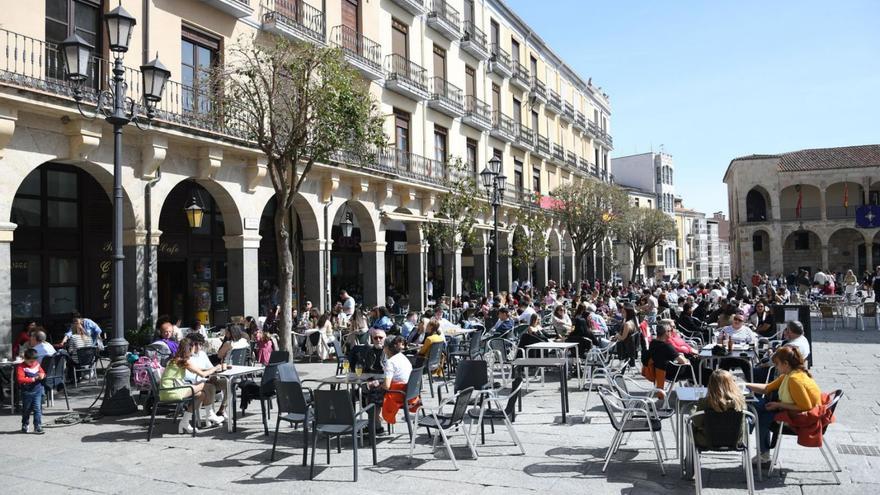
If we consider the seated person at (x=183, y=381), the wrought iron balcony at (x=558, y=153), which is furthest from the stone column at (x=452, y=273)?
the seated person at (x=183, y=381)

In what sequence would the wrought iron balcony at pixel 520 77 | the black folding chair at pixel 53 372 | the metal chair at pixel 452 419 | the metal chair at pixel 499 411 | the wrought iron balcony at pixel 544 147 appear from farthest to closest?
the wrought iron balcony at pixel 544 147 → the wrought iron balcony at pixel 520 77 → the black folding chair at pixel 53 372 → the metal chair at pixel 499 411 → the metal chair at pixel 452 419

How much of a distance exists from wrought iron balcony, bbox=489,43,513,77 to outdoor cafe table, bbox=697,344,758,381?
23.0 m

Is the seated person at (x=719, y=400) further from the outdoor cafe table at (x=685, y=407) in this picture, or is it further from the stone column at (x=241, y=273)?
the stone column at (x=241, y=273)

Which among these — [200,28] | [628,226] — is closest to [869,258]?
[628,226]

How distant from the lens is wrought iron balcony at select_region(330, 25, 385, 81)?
2088cm

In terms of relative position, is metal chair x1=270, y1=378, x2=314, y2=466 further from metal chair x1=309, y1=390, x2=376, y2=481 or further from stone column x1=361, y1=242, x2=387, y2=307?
stone column x1=361, y1=242, x2=387, y2=307

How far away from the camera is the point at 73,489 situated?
6.61 meters

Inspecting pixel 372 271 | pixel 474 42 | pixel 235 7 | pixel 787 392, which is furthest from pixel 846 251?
pixel 787 392

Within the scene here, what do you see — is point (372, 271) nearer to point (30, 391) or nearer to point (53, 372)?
point (53, 372)

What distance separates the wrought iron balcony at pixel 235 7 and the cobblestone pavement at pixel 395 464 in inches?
418

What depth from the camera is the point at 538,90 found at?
1485 inches

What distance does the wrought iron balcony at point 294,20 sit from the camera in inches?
717

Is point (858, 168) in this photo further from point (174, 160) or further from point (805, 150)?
point (174, 160)

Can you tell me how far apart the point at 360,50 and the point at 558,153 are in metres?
21.3
